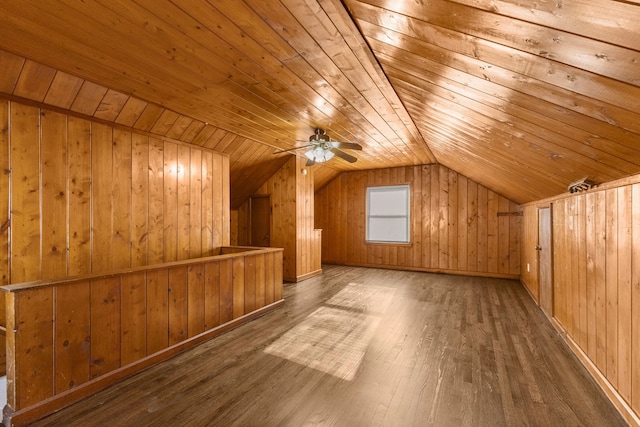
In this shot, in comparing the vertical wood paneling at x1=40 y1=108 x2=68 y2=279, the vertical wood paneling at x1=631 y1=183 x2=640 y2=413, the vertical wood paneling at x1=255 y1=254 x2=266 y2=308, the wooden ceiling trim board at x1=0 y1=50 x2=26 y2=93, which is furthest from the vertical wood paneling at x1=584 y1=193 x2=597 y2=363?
the vertical wood paneling at x1=40 y1=108 x2=68 y2=279

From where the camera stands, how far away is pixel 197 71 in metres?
2.33

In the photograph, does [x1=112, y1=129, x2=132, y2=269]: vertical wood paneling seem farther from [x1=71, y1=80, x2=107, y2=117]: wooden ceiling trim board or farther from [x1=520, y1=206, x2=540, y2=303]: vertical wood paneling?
[x1=520, y1=206, x2=540, y2=303]: vertical wood paneling

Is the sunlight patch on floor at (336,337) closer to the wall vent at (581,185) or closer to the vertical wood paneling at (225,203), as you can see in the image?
the vertical wood paneling at (225,203)

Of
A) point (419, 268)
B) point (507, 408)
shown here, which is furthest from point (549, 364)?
point (419, 268)

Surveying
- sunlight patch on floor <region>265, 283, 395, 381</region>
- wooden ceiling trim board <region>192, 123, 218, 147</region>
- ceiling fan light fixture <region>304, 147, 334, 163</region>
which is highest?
wooden ceiling trim board <region>192, 123, 218, 147</region>

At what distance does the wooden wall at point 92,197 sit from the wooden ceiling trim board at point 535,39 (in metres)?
3.17

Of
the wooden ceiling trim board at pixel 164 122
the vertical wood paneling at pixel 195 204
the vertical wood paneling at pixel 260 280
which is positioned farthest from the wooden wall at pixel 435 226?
the wooden ceiling trim board at pixel 164 122

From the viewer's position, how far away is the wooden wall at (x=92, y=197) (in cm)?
250

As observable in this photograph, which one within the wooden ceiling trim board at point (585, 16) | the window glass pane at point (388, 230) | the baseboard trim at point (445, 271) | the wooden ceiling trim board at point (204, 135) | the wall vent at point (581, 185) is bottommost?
the baseboard trim at point (445, 271)

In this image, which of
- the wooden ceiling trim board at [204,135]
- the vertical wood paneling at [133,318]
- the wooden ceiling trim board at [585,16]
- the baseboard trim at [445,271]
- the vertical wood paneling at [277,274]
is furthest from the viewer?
the baseboard trim at [445,271]

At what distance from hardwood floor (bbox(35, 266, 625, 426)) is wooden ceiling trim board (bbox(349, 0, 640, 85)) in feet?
6.44

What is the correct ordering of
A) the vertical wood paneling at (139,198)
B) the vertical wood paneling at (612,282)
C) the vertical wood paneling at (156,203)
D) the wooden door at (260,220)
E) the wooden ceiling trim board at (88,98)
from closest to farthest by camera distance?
the vertical wood paneling at (612,282) → the wooden ceiling trim board at (88,98) → the vertical wood paneling at (139,198) → the vertical wood paneling at (156,203) → the wooden door at (260,220)

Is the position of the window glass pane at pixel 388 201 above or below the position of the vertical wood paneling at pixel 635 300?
above

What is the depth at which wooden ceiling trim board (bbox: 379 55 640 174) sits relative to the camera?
170 centimetres
